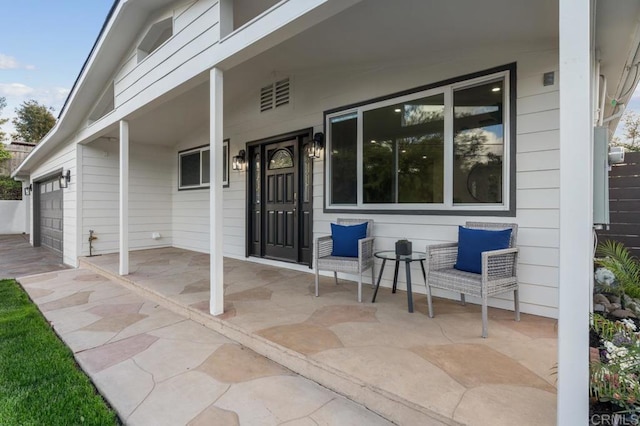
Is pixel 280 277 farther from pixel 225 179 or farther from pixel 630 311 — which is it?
pixel 630 311

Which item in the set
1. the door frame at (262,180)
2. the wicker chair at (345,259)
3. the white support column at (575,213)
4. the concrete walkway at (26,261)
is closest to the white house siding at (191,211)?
the door frame at (262,180)

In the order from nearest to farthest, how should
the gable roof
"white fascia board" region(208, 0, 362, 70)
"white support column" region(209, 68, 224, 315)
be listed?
"white fascia board" region(208, 0, 362, 70) → "white support column" region(209, 68, 224, 315) → the gable roof

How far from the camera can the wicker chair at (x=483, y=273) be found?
2396mm

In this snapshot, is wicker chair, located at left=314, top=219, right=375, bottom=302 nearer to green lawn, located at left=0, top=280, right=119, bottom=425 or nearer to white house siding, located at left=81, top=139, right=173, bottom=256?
green lawn, located at left=0, top=280, right=119, bottom=425

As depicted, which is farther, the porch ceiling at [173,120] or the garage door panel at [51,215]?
the garage door panel at [51,215]

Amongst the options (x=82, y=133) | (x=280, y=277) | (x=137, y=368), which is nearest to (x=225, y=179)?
(x=280, y=277)

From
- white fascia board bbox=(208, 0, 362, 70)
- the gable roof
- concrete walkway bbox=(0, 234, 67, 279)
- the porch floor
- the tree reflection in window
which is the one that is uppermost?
the gable roof

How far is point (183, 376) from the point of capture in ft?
6.84

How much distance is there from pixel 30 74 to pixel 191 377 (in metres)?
29.4

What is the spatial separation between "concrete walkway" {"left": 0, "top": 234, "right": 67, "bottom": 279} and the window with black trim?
9.99ft

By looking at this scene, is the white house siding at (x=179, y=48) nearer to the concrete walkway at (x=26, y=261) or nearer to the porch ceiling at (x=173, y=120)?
the porch ceiling at (x=173, y=120)

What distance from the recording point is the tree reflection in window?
5.02m

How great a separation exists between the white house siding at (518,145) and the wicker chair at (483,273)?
294 mm

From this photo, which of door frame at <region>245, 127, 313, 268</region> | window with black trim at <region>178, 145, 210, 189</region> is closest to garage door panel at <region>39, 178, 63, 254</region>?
window with black trim at <region>178, 145, 210, 189</region>
